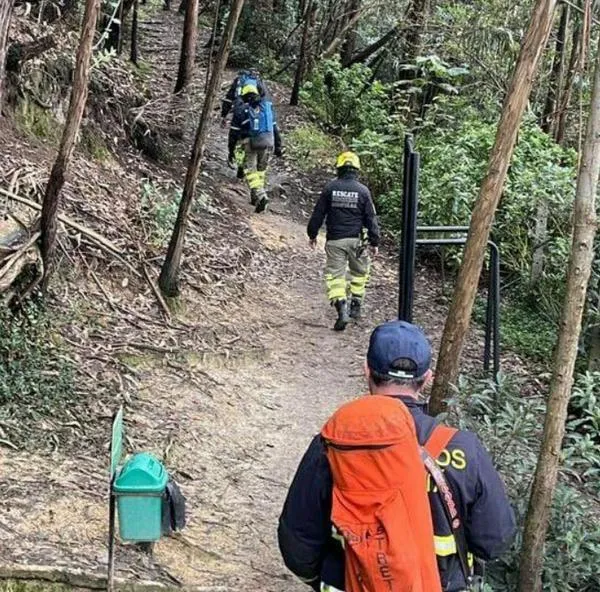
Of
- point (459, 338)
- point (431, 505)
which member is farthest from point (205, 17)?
point (431, 505)

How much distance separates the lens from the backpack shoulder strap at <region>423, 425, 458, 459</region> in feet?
8.89

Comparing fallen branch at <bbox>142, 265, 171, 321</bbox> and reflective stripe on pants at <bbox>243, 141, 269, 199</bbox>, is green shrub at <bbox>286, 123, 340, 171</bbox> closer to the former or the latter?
reflective stripe on pants at <bbox>243, 141, 269, 199</bbox>

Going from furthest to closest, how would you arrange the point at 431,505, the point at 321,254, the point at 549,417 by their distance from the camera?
the point at 321,254 < the point at 549,417 < the point at 431,505

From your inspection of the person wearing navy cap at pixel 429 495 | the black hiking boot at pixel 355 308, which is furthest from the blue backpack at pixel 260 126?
the person wearing navy cap at pixel 429 495

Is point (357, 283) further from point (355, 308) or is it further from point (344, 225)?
point (344, 225)

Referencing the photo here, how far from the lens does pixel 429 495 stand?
2.66 m

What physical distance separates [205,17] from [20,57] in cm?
1748

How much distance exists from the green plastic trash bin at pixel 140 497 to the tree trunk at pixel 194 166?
4202 millimetres

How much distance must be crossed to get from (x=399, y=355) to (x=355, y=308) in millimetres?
6630

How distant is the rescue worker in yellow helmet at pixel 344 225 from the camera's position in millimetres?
8906

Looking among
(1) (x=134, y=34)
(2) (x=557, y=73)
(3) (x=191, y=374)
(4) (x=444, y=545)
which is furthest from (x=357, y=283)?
(1) (x=134, y=34)

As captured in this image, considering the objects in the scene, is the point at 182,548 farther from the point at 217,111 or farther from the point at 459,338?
the point at 217,111

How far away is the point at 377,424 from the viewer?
2453 mm

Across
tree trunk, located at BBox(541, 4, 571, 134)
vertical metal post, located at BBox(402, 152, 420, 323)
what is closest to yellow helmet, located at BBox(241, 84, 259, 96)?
tree trunk, located at BBox(541, 4, 571, 134)
